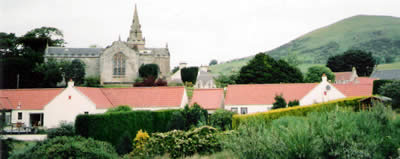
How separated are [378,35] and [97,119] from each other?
169 m

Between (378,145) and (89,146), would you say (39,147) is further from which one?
(378,145)

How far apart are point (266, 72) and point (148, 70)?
93.3ft

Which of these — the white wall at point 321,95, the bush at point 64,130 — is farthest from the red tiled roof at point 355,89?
the bush at point 64,130

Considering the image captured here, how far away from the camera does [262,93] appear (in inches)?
1439

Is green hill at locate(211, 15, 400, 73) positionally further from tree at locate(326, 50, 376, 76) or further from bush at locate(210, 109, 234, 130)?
bush at locate(210, 109, 234, 130)

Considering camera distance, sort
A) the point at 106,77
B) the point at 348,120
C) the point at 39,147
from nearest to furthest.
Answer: the point at 348,120, the point at 39,147, the point at 106,77

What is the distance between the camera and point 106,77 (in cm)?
7175

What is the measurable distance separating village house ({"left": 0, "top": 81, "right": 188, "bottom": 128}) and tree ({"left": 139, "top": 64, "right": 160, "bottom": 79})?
3350 centimetres

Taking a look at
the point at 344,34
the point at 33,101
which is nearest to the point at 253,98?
the point at 33,101

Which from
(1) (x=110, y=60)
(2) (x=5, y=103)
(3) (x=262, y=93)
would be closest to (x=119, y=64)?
(1) (x=110, y=60)

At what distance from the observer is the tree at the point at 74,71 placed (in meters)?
64.5

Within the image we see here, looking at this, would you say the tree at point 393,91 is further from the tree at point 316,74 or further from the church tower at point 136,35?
the church tower at point 136,35

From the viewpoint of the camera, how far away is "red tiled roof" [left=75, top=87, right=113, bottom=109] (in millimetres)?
31684

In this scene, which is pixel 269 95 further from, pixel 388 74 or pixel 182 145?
pixel 388 74
